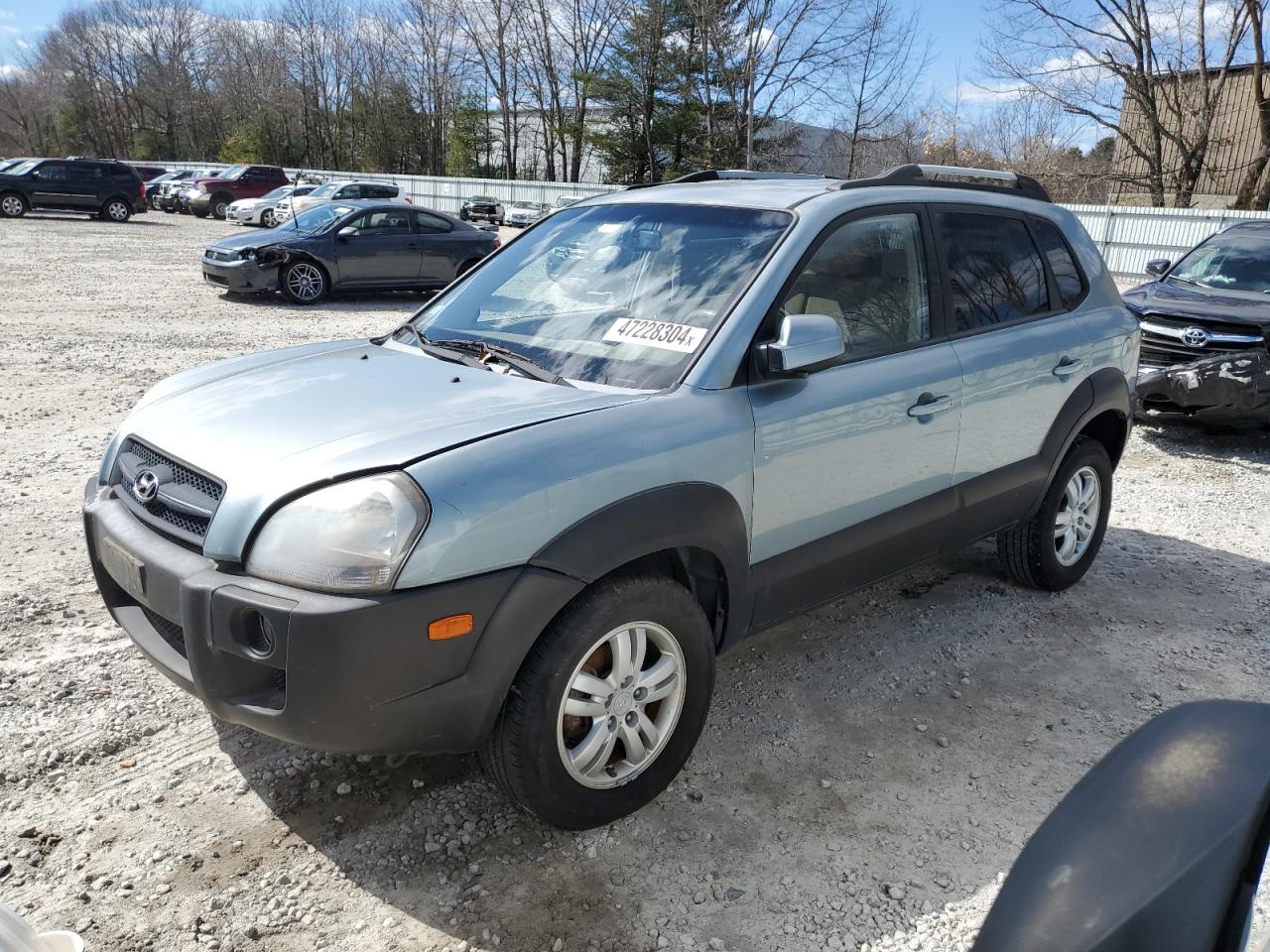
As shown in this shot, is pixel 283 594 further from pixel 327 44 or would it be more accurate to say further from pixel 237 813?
pixel 327 44

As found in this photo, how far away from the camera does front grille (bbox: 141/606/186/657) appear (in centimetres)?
269

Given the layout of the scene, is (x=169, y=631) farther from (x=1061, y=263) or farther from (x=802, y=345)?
(x=1061, y=263)

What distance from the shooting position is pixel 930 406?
3.64 metres

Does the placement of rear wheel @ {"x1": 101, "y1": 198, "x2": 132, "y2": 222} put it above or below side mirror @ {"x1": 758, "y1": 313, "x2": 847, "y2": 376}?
above

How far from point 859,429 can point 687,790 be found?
52.9 inches

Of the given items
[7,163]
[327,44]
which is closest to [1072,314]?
[7,163]

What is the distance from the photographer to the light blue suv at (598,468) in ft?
7.79

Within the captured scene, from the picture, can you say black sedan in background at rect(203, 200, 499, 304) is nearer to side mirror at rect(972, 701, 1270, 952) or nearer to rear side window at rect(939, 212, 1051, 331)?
rear side window at rect(939, 212, 1051, 331)

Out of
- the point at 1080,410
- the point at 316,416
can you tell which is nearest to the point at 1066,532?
the point at 1080,410

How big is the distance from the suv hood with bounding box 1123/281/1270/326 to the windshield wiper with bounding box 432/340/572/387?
6.89 metres

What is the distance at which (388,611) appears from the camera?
2.27m

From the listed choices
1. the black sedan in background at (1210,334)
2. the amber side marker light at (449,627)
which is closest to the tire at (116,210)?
the black sedan in background at (1210,334)

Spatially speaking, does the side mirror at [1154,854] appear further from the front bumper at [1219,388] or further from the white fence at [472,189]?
the white fence at [472,189]

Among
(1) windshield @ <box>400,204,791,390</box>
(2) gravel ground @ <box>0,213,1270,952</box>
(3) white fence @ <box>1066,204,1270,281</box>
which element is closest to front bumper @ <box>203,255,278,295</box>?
(2) gravel ground @ <box>0,213,1270,952</box>
